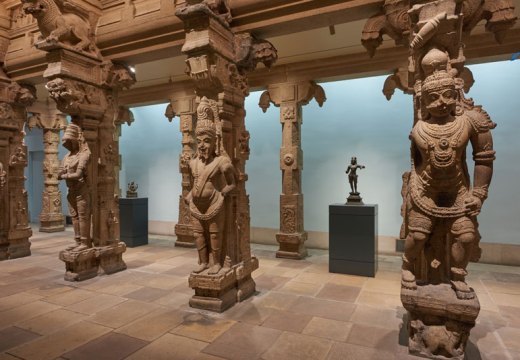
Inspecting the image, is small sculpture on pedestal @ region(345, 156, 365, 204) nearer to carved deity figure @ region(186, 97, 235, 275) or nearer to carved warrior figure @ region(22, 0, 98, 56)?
carved deity figure @ region(186, 97, 235, 275)

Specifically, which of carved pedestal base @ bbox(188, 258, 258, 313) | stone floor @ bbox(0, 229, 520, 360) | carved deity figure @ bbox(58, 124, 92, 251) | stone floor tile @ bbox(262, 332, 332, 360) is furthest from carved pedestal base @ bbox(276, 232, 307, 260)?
carved deity figure @ bbox(58, 124, 92, 251)

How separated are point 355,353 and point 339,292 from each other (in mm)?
1622

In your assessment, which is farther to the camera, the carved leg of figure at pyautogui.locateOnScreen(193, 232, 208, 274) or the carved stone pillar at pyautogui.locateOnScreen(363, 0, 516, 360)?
the carved leg of figure at pyautogui.locateOnScreen(193, 232, 208, 274)

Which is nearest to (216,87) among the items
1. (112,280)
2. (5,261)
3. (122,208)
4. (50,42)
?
(50,42)

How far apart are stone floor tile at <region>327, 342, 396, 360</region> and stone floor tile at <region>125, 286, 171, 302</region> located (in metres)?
2.46

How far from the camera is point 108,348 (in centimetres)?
294

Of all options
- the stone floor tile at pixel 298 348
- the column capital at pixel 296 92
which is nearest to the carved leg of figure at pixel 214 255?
the stone floor tile at pixel 298 348

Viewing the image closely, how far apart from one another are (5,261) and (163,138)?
16.3 ft

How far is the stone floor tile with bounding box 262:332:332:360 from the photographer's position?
9.16 ft

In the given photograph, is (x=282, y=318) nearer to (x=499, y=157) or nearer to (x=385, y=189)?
(x=385, y=189)

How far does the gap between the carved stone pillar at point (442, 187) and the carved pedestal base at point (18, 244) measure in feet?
23.5

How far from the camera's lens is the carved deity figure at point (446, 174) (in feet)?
8.27

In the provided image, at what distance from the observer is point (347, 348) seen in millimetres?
2918

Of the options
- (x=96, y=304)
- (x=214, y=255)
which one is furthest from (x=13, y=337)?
(x=214, y=255)
